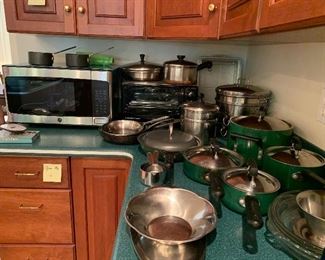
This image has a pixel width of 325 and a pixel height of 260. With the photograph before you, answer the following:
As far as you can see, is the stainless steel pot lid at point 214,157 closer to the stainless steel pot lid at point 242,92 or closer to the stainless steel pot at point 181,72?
the stainless steel pot lid at point 242,92

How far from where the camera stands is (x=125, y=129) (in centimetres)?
134

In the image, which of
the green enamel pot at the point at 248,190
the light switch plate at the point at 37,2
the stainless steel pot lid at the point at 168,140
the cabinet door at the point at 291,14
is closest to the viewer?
the cabinet door at the point at 291,14

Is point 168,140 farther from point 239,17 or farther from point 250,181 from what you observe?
point 239,17

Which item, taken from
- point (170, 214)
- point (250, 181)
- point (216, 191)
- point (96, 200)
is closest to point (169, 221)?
point (170, 214)

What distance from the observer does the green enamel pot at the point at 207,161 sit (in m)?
0.88

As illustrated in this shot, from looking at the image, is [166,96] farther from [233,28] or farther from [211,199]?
[211,199]

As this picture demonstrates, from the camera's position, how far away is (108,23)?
4.29 ft

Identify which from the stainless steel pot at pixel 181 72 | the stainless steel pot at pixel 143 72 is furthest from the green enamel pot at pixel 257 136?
the stainless steel pot at pixel 143 72

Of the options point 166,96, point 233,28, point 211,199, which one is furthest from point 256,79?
point 211,199

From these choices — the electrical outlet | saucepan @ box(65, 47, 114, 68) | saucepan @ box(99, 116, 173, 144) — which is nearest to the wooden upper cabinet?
the electrical outlet

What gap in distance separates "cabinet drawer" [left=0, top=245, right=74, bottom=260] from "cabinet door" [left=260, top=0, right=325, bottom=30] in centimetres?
128

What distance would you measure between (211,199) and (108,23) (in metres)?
0.98

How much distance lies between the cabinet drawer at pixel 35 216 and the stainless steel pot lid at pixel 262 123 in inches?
32.8

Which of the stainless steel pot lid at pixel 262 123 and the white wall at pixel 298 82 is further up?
the white wall at pixel 298 82
